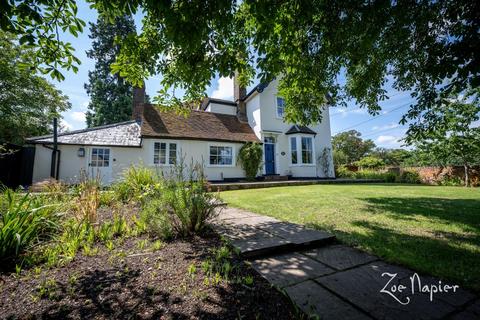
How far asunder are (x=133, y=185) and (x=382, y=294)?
18.2ft

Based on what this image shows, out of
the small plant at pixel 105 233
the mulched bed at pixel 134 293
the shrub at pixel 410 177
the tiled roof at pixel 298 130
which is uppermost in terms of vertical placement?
the tiled roof at pixel 298 130

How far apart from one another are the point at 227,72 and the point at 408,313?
12.0ft

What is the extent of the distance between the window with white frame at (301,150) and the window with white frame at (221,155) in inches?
186

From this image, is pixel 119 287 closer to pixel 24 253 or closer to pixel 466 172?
pixel 24 253

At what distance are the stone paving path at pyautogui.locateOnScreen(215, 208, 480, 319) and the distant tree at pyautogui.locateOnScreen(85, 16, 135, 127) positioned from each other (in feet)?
86.6

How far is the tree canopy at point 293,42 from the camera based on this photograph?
8.32 ft

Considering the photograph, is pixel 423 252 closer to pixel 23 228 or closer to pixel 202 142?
pixel 23 228

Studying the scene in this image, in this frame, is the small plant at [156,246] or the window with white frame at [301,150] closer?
the small plant at [156,246]

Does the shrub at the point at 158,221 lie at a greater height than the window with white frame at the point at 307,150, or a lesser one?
lesser

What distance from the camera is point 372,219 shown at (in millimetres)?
4262

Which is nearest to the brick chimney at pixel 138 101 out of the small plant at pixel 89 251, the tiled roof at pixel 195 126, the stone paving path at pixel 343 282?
the tiled roof at pixel 195 126

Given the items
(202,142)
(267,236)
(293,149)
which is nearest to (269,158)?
(293,149)

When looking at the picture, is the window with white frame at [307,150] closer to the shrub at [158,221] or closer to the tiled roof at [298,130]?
the tiled roof at [298,130]

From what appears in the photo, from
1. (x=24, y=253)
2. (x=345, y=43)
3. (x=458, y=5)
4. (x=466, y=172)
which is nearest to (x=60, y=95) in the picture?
(x=24, y=253)
